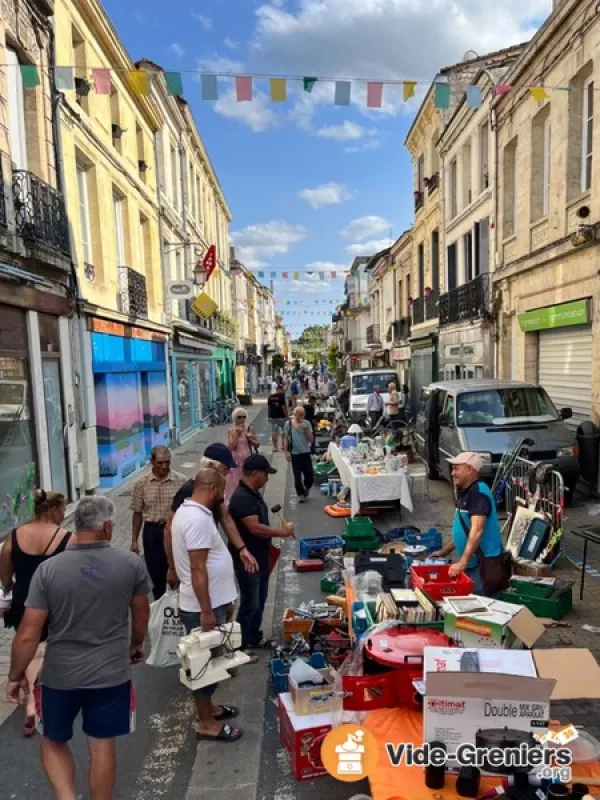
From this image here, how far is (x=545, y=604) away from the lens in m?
5.14

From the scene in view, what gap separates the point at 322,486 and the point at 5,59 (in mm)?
8656

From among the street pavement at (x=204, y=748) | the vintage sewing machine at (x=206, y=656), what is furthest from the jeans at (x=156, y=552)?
the vintage sewing machine at (x=206, y=656)

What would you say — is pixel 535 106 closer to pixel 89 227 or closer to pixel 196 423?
pixel 89 227

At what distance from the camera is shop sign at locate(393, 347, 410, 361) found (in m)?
27.0

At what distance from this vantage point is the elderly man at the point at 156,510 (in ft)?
16.8

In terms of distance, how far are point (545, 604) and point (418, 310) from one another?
65.4 ft

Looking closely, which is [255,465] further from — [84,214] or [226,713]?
[84,214]

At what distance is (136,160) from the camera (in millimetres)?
14820

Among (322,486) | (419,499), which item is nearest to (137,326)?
(322,486)

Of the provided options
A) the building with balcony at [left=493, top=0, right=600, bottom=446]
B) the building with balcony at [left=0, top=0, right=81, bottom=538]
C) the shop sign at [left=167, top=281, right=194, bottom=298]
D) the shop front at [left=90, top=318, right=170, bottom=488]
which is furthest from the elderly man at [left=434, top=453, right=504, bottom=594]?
the shop sign at [left=167, top=281, right=194, bottom=298]

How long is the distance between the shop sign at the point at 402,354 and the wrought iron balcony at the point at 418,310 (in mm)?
2276

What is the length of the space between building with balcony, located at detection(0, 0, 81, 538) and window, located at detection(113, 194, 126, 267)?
159 inches

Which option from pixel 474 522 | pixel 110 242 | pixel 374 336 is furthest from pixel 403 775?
pixel 374 336

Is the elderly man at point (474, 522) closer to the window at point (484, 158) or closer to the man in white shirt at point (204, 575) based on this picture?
the man in white shirt at point (204, 575)
